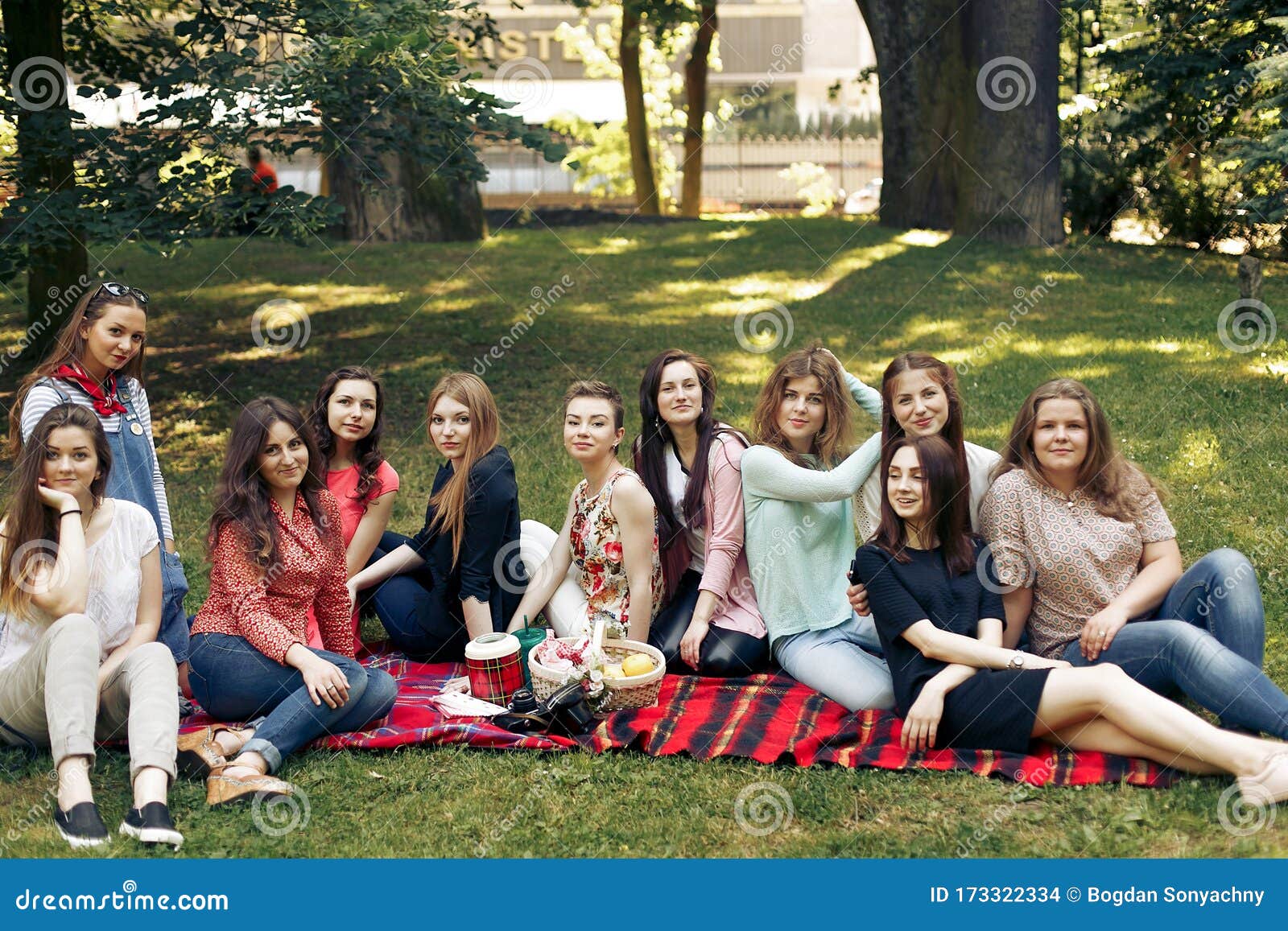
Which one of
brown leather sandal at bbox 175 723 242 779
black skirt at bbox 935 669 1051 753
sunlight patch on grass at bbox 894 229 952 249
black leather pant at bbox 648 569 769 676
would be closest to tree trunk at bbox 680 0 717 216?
sunlight patch on grass at bbox 894 229 952 249

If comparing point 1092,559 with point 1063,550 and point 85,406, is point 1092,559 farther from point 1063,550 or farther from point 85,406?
point 85,406

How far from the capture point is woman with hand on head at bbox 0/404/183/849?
3734 millimetres

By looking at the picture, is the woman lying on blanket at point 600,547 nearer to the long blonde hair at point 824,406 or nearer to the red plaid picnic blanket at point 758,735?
the red plaid picnic blanket at point 758,735

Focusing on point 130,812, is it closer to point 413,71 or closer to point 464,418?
point 464,418

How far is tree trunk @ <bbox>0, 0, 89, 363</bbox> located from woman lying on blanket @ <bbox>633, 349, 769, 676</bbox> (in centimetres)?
422

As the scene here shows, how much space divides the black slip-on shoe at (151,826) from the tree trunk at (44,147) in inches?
182

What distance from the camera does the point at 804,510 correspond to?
4789 millimetres

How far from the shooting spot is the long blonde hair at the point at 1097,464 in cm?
428

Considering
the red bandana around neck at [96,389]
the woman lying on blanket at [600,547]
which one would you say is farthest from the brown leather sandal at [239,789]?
the red bandana around neck at [96,389]

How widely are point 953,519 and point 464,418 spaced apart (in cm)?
190

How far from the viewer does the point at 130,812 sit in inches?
146

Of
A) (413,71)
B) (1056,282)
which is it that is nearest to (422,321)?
(413,71)

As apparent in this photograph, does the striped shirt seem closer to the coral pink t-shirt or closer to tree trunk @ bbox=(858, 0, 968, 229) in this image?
the coral pink t-shirt

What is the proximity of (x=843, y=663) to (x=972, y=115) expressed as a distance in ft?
30.5
